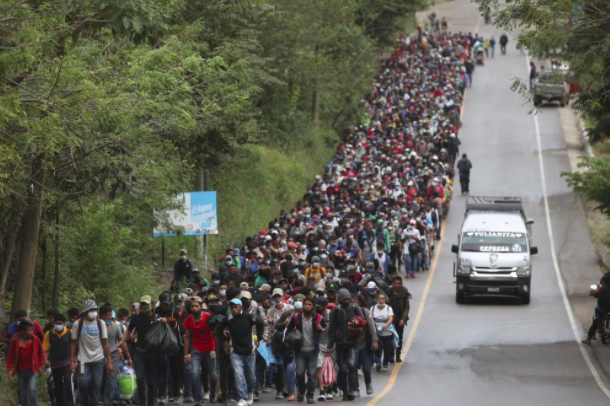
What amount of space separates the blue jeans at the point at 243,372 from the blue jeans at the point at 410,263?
52.1 ft

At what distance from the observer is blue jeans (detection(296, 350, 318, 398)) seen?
17.1 m

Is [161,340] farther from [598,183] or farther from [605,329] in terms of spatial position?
[598,183]

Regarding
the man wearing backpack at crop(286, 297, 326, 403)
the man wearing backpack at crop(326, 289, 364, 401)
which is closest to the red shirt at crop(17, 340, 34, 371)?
the man wearing backpack at crop(286, 297, 326, 403)

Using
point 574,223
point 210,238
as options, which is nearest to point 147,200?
point 210,238

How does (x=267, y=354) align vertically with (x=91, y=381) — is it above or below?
above

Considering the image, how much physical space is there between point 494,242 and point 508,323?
3.45 m

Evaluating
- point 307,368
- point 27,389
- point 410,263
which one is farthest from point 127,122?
point 410,263

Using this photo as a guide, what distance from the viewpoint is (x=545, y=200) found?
44.0 meters

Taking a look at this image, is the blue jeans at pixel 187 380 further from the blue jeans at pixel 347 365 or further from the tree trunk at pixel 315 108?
the tree trunk at pixel 315 108

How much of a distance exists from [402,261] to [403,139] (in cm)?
1536

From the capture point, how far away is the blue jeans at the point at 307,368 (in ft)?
56.0

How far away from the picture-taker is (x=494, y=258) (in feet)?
92.8

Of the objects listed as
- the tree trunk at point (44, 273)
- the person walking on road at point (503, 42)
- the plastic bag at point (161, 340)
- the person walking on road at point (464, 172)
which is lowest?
the plastic bag at point (161, 340)

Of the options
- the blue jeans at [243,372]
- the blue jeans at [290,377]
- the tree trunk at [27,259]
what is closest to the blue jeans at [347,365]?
the blue jeans at [290,377]
